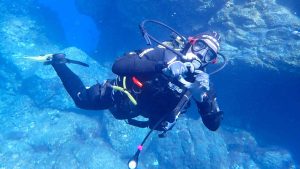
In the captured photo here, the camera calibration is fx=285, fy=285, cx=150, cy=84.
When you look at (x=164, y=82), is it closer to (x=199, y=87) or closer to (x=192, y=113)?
(x=199, y=87)

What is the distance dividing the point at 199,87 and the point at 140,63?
0.98 meters

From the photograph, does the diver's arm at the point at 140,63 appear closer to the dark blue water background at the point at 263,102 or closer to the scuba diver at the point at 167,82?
the scuba diver at the point at 167,82

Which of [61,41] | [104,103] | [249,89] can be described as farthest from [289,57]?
[61,41]

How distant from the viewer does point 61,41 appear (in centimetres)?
1867

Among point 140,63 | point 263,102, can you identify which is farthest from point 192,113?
point 140,63

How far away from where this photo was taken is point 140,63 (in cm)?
380

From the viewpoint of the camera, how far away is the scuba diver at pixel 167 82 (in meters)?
3.29

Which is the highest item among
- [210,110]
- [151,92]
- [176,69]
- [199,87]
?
[176,69]

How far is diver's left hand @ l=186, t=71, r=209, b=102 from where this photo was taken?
10.4ft

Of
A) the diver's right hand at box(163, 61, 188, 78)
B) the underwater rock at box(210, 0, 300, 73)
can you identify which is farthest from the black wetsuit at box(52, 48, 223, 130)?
the underwater rock at box(210, 0, 300, 73)

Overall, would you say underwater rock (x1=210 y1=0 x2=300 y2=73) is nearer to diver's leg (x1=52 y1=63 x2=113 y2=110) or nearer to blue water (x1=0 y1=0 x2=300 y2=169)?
blue water (x1=0 y1=0 x2=300 y2=169)

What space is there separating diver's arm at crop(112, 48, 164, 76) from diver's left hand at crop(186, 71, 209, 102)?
0.58 meters

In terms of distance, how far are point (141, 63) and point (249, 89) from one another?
339 inches

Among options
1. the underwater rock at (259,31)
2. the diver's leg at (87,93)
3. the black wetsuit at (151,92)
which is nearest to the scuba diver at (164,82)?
the black wetsuit at (151,92)
